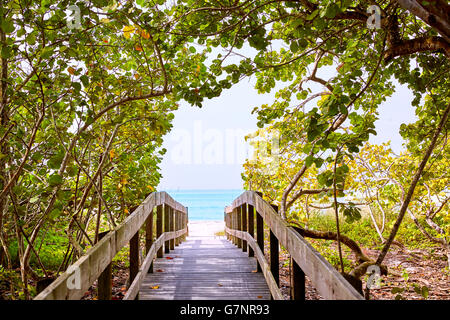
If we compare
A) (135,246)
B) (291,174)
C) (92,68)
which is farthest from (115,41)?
(291,174)

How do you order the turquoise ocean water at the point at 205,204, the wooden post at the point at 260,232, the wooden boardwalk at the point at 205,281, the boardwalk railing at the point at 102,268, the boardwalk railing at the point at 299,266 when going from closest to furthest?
the boardwalk railing at the point at 102,268, the boardwalk railing at the point at 299,266, the wooden boardwalk at the point at 205,281, the wooden post at the point at 260,232, the turquoise ocean water at the point at 205,204

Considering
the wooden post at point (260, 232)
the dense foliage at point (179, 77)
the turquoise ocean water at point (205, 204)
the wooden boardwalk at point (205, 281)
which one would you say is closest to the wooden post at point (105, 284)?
the dense foliage at point (179, 77)

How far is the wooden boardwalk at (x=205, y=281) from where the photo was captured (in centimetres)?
→ 353

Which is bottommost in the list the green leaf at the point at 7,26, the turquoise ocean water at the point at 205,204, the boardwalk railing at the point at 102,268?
the turquoise ocean water at the point at 205,204

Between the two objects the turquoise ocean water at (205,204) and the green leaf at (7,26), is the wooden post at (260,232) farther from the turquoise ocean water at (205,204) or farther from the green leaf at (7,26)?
the turquoise ocean water at (205,204)

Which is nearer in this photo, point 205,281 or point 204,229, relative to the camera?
point 205,281

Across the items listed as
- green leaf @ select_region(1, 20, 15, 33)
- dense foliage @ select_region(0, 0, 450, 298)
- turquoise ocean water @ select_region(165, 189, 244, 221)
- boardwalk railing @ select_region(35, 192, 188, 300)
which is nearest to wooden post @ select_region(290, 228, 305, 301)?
dense foliage @ select_region(0, 0, 450, 298)

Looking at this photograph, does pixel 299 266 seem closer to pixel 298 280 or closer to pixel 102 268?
pixel 298 280

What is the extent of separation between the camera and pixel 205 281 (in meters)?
4.05

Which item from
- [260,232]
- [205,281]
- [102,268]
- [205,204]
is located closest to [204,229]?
[205,281]
